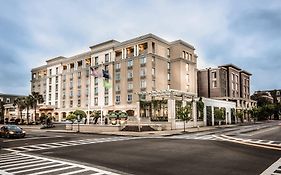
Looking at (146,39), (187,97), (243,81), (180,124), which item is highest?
(146,39)

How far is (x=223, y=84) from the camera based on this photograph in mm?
91312

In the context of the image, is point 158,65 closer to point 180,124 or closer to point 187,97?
point 187,97

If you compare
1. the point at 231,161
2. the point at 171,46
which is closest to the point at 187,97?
the point at 171,46

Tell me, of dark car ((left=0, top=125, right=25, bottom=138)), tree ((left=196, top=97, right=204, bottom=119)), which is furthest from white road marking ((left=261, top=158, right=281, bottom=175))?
tree ((left=196, top=97, right=204, bottom=119))

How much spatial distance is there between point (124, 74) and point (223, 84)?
37.0m

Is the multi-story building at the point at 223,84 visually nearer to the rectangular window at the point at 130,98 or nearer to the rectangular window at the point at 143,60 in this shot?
the rectangular window at the point at 143,60

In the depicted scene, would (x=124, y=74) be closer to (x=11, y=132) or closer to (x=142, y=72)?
(x=142, y=72)

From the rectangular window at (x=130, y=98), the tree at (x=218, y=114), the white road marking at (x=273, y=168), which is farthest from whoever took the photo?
the rectangular window at (x=130, y=98)

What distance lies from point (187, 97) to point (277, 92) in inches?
4754

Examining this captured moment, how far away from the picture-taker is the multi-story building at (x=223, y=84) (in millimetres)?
89562

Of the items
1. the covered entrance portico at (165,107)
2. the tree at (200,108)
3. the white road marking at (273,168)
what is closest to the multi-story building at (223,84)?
the tree at (200,108)

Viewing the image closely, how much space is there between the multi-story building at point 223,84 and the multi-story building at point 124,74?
12613 millimetres

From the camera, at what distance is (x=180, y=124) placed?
156 feet

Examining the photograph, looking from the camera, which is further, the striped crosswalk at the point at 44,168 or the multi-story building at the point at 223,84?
the multi-story building at the point at 223,84
